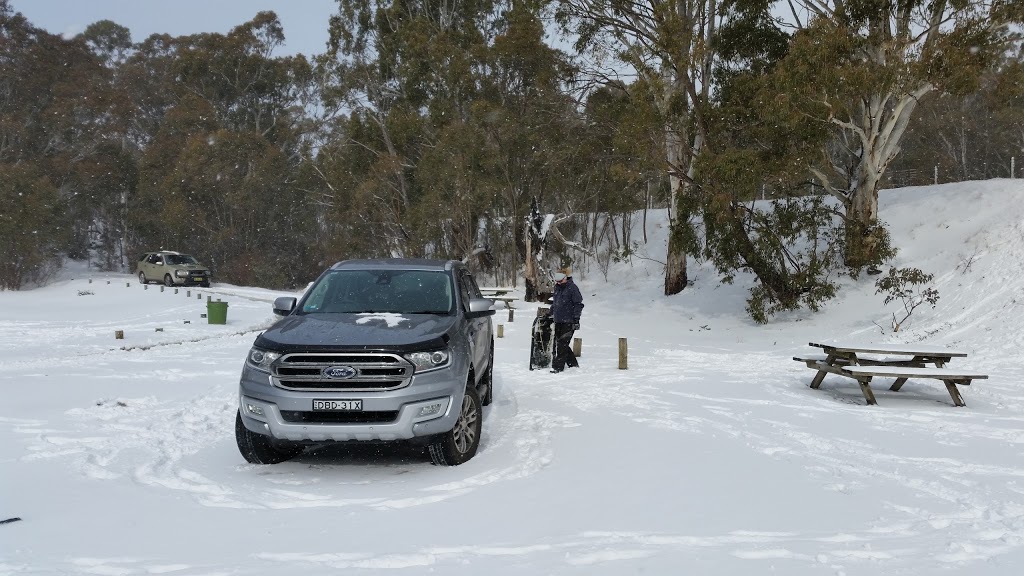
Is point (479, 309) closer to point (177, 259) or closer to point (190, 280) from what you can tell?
point (190, 280)

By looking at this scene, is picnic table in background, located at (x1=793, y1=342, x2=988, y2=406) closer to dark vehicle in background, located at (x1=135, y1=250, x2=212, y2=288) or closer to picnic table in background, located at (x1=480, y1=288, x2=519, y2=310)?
picnic table in background, located at (x1=480, y1=288, x2=519, y2=310)

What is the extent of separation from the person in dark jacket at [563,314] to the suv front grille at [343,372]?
21.7 feet

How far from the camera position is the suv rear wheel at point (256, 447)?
21.2 ft

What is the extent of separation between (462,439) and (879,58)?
17493mm

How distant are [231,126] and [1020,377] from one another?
50492 mm

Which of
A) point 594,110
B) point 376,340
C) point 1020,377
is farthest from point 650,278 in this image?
point 376,340

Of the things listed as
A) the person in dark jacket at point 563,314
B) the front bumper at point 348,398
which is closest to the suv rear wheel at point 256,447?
the front bumper at point 348,398

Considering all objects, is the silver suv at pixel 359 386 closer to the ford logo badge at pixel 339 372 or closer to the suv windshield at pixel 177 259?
the ford logo badge at pixel 339 372

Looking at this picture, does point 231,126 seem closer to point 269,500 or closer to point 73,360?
point 73,360

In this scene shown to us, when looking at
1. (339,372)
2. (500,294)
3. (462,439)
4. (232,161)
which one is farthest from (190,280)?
(339,372)

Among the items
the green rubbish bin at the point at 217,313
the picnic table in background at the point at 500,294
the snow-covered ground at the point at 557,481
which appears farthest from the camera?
the picnic table in background at the point at 500,294

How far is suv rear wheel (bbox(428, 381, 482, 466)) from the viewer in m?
6.46

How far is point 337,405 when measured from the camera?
5988mm

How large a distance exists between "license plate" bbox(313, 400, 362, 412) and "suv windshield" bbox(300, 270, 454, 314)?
1.41 meters
